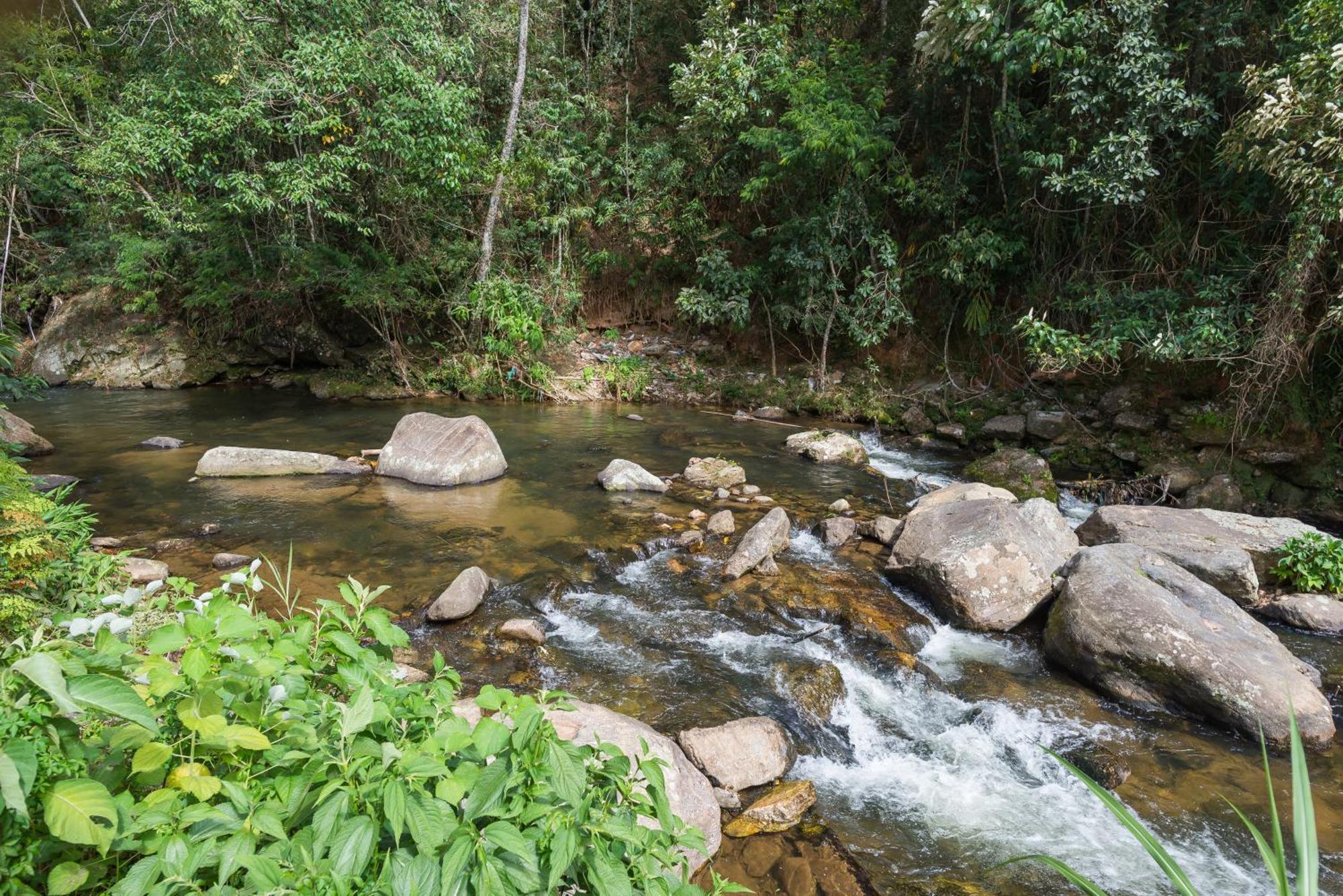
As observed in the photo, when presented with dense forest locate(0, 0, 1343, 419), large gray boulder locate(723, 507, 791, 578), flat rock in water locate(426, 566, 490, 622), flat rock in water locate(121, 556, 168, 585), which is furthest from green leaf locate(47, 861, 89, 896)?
dense forest locate(0, 0, 1343, 419)

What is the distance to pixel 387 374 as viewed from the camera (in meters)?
13.4

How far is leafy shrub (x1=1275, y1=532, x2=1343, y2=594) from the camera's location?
5.32m

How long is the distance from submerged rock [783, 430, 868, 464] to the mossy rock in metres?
1.52

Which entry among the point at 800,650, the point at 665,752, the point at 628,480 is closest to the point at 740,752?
the point at 665,752

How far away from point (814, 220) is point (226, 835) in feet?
39.9

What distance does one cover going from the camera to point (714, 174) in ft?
45.3

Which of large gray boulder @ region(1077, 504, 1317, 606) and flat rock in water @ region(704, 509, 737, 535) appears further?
flat rock in water @ region(704, 509, 737, 535)

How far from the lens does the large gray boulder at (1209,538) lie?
17.3ft

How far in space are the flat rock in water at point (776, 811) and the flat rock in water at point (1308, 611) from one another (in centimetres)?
457

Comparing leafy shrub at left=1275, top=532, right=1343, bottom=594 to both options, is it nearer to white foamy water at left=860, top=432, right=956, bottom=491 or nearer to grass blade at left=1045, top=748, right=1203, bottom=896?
white foamy water at left=860, top=432, right=956, bottom=491

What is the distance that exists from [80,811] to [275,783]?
33cm

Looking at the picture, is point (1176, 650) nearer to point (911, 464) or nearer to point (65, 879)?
point (65, 879)

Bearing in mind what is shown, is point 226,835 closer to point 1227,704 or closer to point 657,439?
point 1227,704

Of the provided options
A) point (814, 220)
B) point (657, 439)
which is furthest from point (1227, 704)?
point (814, 220)
